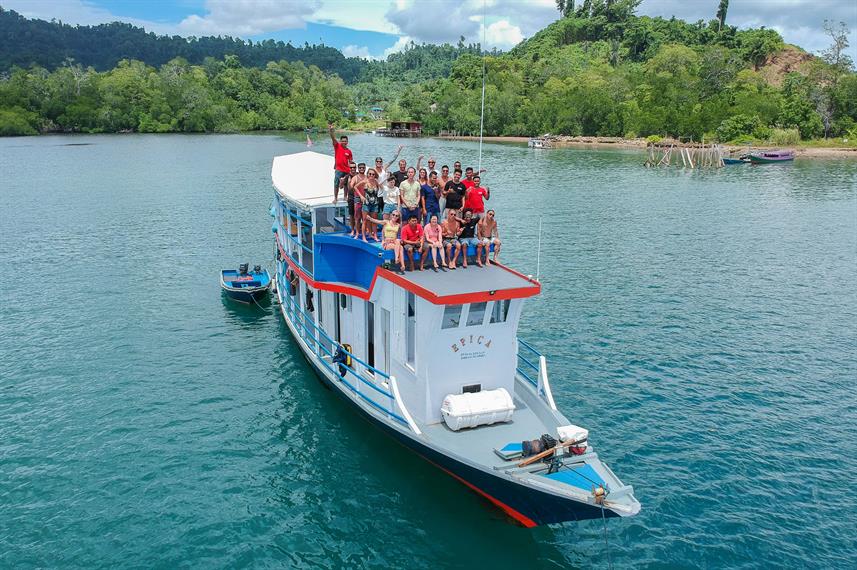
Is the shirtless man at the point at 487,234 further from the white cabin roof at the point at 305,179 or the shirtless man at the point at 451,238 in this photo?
the white cabin roof at the point at 305,179

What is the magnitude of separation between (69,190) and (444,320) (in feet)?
221

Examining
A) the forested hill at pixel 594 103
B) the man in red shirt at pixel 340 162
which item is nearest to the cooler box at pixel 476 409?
the man in red shirt at pixel 340 162

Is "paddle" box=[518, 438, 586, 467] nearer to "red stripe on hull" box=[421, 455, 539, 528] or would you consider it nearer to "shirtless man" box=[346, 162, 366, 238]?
"red stripe on hull" box=[421, 455, 539, 528]

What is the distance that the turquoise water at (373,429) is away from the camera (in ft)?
54.9

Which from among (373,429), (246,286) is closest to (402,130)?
(246,286)

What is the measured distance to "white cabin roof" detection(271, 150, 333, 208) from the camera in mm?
23672

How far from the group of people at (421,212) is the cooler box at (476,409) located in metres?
3.88

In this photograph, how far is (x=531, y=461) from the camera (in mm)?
15500

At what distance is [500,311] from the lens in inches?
712

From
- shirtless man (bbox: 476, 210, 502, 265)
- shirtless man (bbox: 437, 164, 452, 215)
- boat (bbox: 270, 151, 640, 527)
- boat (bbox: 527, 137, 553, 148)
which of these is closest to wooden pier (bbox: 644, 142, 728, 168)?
boat (bbox: 527, 137, 553, 148)

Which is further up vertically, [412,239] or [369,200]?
[369,200]

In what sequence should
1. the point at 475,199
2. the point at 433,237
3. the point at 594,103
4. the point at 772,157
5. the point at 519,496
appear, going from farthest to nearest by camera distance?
the point at 594,103
the point at 772,157
the point at 475,199
the point at 433,237
the point at 519,496

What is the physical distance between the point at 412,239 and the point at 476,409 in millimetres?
5237

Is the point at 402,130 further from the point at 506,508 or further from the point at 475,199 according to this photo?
the point at 506,508
